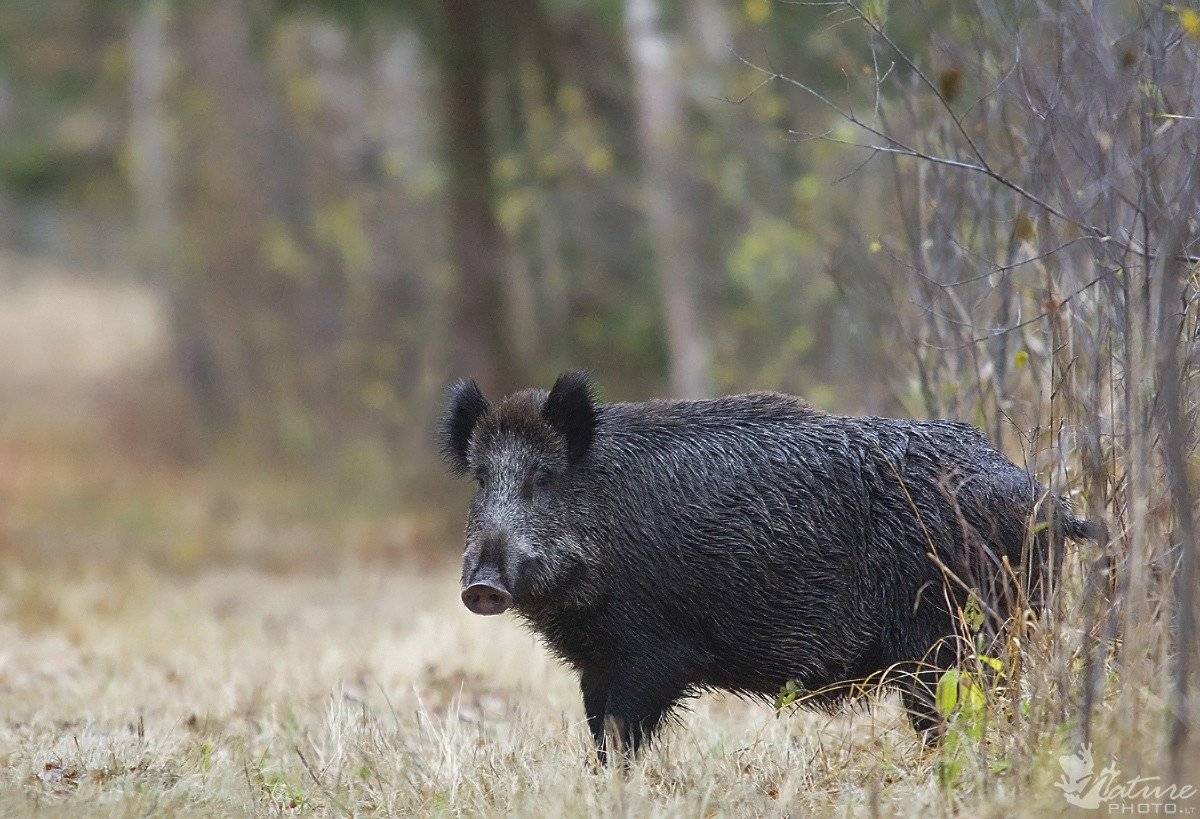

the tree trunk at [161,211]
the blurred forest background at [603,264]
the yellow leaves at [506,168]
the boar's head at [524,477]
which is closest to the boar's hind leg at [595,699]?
the boar's head at [524,477]

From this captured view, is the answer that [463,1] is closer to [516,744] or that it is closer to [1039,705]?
[516,744]

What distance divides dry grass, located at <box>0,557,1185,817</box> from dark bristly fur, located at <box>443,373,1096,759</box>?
0.25 metres

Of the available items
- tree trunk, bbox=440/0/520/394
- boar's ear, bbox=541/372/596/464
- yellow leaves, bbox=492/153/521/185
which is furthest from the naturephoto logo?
yellow leaves, bbox=492/153/521/185

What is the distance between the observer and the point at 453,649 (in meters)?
8.22

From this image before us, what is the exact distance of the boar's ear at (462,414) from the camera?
557 centimetres

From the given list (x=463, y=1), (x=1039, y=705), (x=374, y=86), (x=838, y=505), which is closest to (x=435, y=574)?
(x=463, y=1)

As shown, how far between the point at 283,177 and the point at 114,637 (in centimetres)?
1121

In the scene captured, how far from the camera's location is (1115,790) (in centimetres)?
382

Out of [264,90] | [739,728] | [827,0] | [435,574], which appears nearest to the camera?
[827,0]

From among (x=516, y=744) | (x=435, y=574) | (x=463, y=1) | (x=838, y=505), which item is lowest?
(x=435, y=574)

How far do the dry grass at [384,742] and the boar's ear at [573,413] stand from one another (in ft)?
3.36

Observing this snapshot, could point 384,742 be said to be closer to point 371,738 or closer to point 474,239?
point 371,738

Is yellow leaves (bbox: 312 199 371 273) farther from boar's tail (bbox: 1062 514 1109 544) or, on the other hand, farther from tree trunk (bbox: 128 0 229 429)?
boar's tail (bbox: 1062 514 1109 544)

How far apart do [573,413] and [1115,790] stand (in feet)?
7.48
